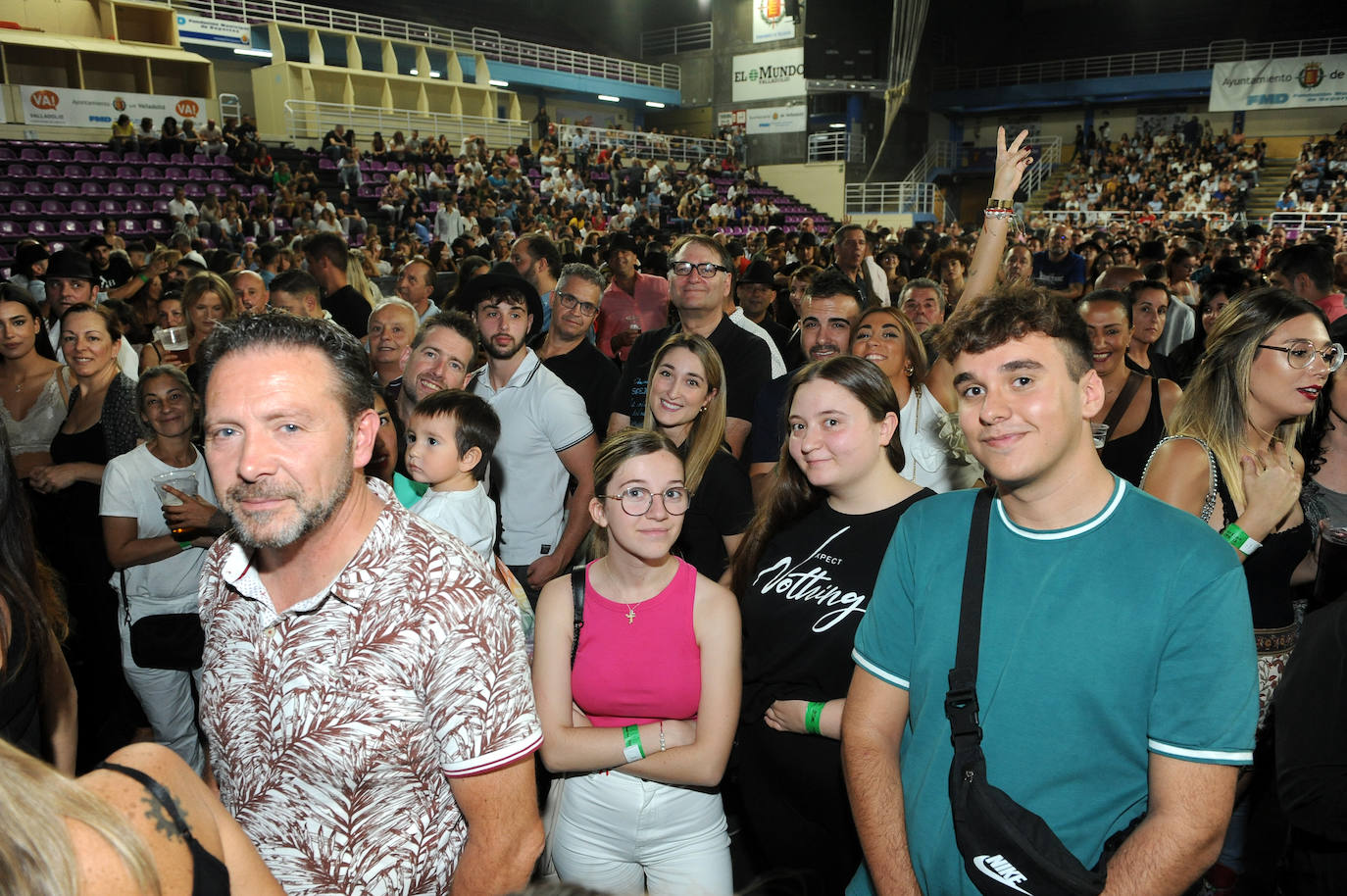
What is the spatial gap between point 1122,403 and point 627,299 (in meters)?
3.24

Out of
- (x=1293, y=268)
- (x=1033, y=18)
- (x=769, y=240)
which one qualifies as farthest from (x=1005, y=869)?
(x=1033, y=18)

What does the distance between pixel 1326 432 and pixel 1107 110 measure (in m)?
29.4

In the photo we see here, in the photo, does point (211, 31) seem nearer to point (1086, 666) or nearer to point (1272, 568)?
point (1272, 568)

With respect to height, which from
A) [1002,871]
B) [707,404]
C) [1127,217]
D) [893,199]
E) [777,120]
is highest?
[777,120]

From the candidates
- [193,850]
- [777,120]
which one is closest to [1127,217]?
[777,120]

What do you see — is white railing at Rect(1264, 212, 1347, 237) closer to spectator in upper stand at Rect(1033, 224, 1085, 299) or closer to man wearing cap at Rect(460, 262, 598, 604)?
spectator in upper stand at Rect(1033, 224, 1085, 299)

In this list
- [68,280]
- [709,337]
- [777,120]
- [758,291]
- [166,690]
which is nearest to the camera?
[166,690]

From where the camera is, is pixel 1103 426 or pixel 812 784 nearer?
pixel 812 784

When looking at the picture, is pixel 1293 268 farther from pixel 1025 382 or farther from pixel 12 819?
pixel 12 819

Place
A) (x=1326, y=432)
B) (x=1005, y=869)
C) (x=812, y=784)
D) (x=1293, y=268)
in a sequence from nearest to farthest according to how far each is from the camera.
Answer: (x=1005, y=869) → (x=812, y=784) → (x=1326, y=432) → (x=1293, y=268)

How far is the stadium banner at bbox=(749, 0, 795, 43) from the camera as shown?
2742cm

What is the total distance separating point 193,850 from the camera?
0.95 metres

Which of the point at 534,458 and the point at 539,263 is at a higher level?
the point at 539,263

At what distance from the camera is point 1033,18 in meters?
28.6
